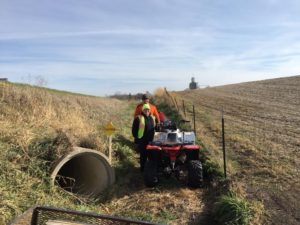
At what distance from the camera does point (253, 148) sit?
1187cm

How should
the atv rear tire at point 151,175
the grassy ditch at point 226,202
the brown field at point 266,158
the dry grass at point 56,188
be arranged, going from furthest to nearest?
the atv rear tire at point 151,175 < the brown field at point 266,158 < the dry grass at point 56,188 < the grassy ditch at point 226,202

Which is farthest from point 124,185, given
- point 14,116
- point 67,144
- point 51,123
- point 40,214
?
point 40,214

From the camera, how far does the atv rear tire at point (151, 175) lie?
30.9ft

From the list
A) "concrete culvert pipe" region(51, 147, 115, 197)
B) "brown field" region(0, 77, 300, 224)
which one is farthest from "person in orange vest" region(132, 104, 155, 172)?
"concrete culvert pipe" region(51, 147, 115, 197)

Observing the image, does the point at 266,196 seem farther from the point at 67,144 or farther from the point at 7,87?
the point at 7,87

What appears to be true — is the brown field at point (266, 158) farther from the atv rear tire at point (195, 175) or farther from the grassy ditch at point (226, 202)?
the atv rear tire at point (195, 175)

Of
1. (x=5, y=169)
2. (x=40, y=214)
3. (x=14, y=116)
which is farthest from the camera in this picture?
(x=14, y=116)

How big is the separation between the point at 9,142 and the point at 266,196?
5246 mm

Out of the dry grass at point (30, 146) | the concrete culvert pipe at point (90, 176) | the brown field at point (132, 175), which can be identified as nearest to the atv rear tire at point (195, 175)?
the brown field at point (132, 175)

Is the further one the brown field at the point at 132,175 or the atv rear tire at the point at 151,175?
the atv rear tire at the point at 151,175

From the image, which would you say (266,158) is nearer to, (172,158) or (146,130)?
(172,158)

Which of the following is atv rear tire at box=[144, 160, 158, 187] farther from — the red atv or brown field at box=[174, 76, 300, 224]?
brown field at box=[174, 76, 300, 224]

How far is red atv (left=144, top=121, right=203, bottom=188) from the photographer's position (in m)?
9.36

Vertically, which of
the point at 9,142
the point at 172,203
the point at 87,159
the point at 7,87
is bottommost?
the point at 172,203
